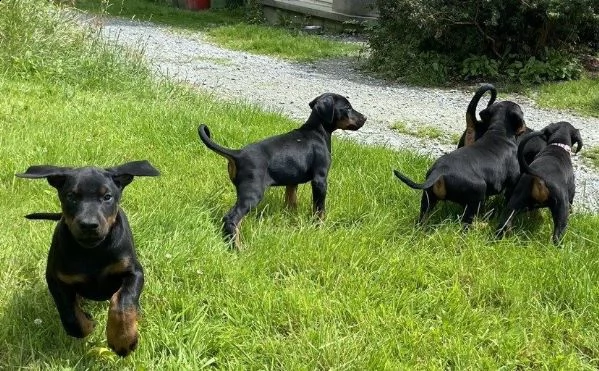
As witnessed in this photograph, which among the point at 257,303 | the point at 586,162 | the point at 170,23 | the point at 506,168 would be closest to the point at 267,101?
the point at 586,162

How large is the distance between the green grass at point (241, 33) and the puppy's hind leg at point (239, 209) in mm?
8010

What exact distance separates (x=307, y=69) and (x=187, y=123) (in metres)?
6.05

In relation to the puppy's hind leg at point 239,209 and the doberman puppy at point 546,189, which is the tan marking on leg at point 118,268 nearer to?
the puppy's hind leg at point 239,209

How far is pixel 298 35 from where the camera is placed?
16047mm

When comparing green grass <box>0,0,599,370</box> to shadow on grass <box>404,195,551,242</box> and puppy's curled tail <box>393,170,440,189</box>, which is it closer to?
shadow on grass <box>404,195,551,242</box>

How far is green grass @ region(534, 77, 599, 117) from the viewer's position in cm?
959

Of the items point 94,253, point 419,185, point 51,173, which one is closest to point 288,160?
point 419,185

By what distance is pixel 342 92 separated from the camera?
417 inches

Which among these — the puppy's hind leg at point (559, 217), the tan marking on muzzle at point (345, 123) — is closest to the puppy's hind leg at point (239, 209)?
the tan marking on muzzle at point (345, 123)

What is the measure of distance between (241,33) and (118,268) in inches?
533

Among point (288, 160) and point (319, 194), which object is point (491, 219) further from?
point (288, 160)

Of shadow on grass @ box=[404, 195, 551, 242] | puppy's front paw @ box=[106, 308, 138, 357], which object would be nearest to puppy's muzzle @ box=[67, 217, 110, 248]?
puppy's front paw @ box=[106, 308, 138, 357]

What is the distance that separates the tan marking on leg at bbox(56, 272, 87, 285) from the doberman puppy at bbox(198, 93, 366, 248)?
1.31 metres

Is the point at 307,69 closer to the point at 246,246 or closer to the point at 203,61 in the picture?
the point at 203,61
